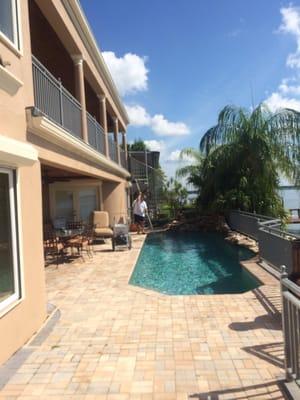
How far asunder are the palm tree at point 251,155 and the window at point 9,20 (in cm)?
Answer: 1316

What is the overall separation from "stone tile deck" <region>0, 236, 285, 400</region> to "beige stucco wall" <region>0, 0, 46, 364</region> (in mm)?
317

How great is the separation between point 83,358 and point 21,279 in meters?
1.32

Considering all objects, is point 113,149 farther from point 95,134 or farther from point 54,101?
point 54,101

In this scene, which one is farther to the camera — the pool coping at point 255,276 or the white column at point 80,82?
the white column at point 80,82

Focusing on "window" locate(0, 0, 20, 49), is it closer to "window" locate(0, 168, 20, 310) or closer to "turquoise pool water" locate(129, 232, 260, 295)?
"window" locate(0, 168, 20, 310)

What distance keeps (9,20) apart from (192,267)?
8534mm

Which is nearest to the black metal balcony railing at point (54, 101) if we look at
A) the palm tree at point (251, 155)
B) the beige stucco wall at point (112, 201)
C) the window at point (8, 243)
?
the window at point (8, 243)

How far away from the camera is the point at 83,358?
4.18 metres

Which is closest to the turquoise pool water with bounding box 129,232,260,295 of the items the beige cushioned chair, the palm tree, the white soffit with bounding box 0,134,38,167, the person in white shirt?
the beige cushioned chair

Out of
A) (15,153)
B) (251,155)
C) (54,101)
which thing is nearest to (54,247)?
(54,101)

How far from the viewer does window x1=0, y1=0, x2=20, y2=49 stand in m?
4.64

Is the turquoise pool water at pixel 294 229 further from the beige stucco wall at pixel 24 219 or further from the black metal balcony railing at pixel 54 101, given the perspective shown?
the beige stucco wall at pixel 24 219

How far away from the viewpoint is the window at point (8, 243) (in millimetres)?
4340

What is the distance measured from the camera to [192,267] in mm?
11250
